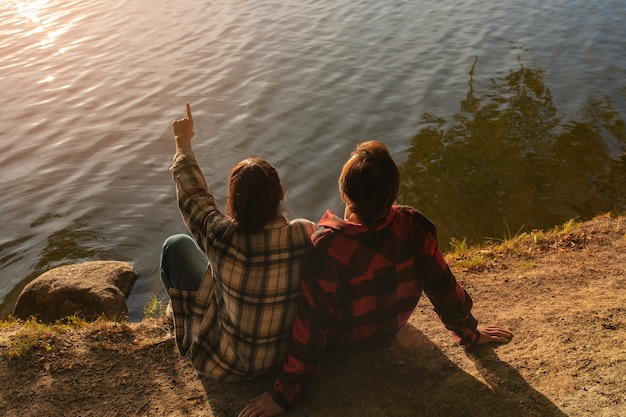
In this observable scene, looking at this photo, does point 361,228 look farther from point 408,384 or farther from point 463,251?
point 463,251

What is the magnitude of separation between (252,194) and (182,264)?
106cm

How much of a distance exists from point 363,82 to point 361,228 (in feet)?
25.0

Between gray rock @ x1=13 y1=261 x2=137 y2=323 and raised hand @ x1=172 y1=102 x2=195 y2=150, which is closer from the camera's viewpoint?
raised hand @ x1=172 y1=102 x2=195 y2=150

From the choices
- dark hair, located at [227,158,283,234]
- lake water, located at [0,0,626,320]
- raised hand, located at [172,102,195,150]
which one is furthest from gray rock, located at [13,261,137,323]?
dark hair, located at [227,158,283,234]

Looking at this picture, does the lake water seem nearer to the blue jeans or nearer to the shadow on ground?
the blue jeans

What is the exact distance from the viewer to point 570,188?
7.32m

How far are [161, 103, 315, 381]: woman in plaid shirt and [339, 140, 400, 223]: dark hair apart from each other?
16.0 inches

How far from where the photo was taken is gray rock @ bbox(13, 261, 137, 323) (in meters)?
5.55

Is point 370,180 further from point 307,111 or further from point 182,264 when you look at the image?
point 307,111

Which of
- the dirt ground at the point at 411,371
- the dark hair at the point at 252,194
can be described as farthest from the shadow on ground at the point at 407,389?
the dark hair at the point at 252,194

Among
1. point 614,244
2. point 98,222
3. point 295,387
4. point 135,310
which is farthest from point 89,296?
point 614,244

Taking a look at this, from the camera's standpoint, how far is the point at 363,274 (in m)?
3.10

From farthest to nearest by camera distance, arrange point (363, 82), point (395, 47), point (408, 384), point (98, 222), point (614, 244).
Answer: point (395, 47)
point (363, 82)
point (98, 222)
point (614, 244)
point (408, 384)

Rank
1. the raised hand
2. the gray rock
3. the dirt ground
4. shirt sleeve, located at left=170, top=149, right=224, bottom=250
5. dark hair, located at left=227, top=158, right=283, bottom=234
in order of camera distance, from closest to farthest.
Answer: dark hair, located at left=227, top=158, right=283, bottom=234, shirt sleeve, located at left=170, top=149, right=224, bottom=250, the dirt ground, the raised hand, the gray rock
